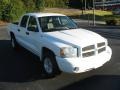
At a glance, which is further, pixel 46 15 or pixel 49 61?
pixel 46 15

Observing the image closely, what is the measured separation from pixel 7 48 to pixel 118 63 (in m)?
5.30

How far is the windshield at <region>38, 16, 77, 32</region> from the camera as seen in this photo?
31.0 ft

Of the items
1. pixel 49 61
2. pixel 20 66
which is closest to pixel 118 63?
pixel 49 61

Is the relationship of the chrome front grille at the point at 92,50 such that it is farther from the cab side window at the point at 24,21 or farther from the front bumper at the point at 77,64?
the cab side window at the point at 24,21

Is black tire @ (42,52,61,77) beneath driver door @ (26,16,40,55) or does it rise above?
beneath

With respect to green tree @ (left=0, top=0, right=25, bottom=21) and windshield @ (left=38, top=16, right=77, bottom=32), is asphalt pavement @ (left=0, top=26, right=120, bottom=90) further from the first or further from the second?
green tree @ (left=0, top=0, right=25, bottom=21)

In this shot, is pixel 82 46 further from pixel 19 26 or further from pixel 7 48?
pixel 7 48

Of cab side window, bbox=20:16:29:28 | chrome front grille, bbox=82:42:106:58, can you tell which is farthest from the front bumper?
cab side window, bbox=20:16:29:28

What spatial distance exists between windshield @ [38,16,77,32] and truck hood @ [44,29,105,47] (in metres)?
0.37

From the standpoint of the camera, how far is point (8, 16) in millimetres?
33406

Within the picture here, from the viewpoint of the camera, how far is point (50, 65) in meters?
8.61

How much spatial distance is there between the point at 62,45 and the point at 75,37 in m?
0.60

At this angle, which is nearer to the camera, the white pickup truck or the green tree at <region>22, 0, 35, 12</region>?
the white pickup truck

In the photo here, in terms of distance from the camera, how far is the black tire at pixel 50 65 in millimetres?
8405
